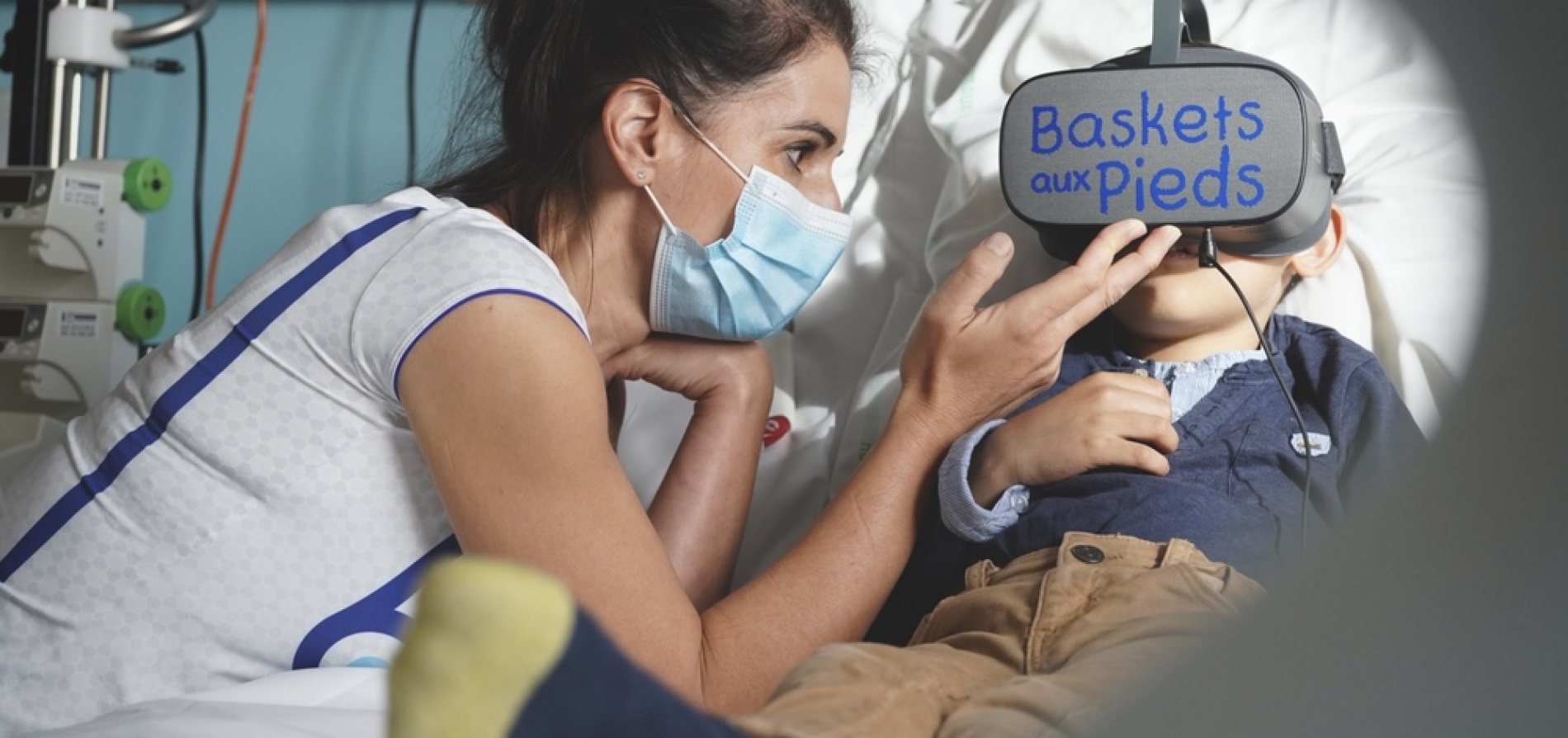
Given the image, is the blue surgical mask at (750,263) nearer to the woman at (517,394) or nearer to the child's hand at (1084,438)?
the woman at (517,394)

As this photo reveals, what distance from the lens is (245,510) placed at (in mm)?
934

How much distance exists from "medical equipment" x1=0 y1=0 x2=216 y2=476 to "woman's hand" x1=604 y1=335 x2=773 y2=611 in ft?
3.37

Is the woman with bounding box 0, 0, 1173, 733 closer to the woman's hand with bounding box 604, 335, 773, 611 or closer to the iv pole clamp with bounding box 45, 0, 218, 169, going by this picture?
the woman's hand with bounding box 604, 335, 773, 611

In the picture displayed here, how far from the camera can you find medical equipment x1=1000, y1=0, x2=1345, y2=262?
3.43ft

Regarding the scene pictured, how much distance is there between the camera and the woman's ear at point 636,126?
A: 1.08 meters

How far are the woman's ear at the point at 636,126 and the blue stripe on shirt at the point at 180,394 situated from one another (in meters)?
0.21

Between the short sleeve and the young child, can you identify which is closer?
the short sleeve

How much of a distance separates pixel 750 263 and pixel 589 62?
21cm

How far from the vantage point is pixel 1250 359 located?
118 cm

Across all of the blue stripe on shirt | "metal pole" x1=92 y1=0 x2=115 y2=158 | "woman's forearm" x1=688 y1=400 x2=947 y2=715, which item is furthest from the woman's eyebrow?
"metal pole" x1=92 y1=0 x2=115 y2=158

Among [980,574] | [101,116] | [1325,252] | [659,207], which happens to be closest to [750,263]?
[659,207]

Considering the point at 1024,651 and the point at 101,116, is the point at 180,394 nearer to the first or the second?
the point at 1024,651

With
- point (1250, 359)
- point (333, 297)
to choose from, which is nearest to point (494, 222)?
point (333, 297)

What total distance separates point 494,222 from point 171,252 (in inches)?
67.0
